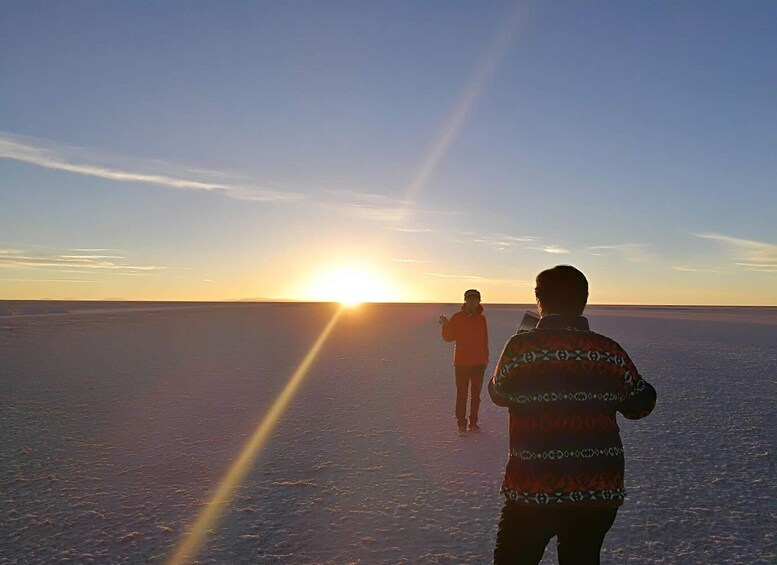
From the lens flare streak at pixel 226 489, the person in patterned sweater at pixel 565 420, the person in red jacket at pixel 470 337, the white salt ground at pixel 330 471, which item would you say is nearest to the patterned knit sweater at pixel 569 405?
the person in patterned sweater at pixel 565 420

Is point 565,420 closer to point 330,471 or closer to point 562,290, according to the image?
point 562,290

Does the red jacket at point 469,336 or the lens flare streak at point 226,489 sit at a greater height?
the red jacket at point 469,336

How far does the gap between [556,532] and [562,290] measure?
995mm

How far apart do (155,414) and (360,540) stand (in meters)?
5.60

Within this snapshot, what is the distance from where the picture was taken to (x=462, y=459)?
21.0 ft

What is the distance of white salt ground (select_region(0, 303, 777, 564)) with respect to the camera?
4289mm

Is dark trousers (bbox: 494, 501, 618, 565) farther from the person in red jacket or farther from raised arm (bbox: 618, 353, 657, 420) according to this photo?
the person in red jacket

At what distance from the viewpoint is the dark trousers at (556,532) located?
2377 millimetres

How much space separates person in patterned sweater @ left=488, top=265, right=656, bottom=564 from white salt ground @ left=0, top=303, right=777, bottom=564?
1862 mm

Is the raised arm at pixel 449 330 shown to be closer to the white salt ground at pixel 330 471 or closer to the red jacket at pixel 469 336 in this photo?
the red jacket at pixel 469 336

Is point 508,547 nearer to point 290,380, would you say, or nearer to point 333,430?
point 333,430

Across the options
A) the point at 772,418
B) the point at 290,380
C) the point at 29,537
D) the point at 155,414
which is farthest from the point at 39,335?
the point at 772,418

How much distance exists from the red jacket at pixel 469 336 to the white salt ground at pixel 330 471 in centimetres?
103

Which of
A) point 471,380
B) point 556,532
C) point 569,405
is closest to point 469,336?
Result: point 471,380
